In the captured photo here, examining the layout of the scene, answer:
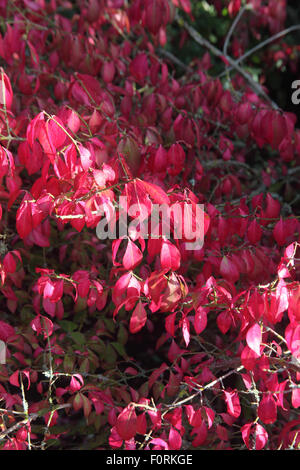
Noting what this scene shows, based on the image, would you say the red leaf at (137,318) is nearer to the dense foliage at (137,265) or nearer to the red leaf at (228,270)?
the dense foliage at (137,265)

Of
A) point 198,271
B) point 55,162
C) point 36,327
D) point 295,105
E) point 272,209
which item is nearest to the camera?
point 55,162

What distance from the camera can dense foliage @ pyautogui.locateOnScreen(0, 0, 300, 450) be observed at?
46.8 inches

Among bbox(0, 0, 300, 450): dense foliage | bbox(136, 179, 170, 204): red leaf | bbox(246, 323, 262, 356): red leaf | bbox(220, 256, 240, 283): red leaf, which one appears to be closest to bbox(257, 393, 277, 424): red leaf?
bbox(0, 0, 300, 450): dense foliage

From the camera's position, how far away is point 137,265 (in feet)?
3.94

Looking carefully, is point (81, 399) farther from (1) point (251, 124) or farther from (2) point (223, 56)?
(2) point (223, 56)

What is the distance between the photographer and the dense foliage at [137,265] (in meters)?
1.19

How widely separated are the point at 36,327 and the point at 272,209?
0.93 metres

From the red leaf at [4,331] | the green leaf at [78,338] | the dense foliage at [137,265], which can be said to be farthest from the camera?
the green leaf at [78,338]

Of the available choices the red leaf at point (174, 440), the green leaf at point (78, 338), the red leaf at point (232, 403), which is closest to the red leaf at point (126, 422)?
the red leaf at point (174, 440)

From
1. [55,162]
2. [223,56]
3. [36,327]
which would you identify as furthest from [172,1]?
[36,327]

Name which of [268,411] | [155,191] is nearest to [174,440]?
[268,411]

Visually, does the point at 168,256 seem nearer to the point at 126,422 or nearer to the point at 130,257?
the point at 130,257

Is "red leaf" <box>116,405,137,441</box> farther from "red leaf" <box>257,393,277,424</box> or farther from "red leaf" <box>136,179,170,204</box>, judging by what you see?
"red leaf" <box>136,179,170,204</box>
